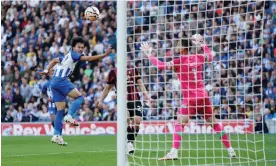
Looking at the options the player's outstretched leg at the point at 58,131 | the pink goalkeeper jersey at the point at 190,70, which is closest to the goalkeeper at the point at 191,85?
the pink goalkeeper jersey at the point at 190,70

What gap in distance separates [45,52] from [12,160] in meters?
15.4

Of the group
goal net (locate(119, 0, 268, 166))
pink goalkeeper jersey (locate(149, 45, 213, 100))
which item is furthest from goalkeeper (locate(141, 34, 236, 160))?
goal net (locate(119, 0, 268, 166))

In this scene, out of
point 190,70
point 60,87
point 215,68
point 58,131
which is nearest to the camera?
point 190,70

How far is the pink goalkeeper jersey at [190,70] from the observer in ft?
36.8

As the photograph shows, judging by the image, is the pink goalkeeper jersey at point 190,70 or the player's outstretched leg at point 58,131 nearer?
the pink goalkeeper jersey at point 190,70

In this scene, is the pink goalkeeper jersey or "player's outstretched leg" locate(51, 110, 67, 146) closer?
the pink goalkeeper jersey

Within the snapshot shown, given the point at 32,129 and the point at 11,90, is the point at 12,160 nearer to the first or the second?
the point at 32,129

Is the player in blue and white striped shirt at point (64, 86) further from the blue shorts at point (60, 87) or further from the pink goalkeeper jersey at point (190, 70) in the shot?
the pink goalkeeper jersey at point (190, 70)

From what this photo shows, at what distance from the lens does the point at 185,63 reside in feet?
37.8

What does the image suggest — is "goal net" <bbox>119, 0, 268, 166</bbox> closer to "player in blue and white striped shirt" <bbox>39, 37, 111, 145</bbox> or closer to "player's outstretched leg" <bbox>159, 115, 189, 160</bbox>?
"player's outstretched leg" <bbox>159, 115, 189, 160</bbox>

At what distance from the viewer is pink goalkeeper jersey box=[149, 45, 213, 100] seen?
36.8 feet

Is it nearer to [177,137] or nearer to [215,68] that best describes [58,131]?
[177,137]

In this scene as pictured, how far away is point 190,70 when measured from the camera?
38.6ft

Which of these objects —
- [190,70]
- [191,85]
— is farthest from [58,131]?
[190,70]
